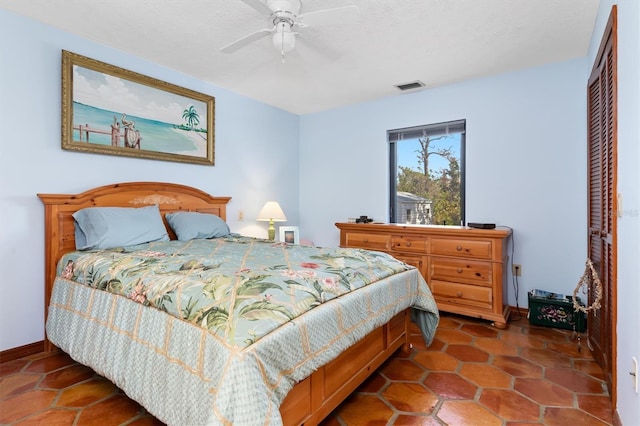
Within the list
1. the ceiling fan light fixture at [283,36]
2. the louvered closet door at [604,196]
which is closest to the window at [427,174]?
the louvered closet door at [604,196]

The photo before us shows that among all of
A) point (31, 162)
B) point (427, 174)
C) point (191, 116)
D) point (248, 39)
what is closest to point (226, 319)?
Answer: point (248, 39)

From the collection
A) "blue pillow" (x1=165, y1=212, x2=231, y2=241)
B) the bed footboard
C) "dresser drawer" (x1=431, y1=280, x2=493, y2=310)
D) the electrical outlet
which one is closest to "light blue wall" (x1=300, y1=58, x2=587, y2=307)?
the electrical outlet

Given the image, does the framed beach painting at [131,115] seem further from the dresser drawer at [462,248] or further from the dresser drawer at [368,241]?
the dresser drawer at [462,248]

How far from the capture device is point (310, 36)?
102 inches

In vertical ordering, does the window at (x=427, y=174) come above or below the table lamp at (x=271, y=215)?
above

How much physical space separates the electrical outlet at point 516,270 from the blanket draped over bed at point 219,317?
1.44 m

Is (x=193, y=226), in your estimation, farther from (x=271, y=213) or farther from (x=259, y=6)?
(x=259, y=6)

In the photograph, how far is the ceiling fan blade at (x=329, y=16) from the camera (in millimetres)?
1916

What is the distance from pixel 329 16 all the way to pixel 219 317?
1789 mm

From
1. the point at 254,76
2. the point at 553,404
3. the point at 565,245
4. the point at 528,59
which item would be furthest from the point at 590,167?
the point at 254,76

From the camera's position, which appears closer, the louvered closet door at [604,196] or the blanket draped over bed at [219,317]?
the blanket draped over bed at [219,317]

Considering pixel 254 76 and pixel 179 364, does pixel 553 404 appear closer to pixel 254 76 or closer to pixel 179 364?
pixel 179 364

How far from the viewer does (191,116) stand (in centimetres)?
345

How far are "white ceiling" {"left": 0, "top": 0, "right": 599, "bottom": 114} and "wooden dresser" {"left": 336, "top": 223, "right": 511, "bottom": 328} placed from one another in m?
1.55
